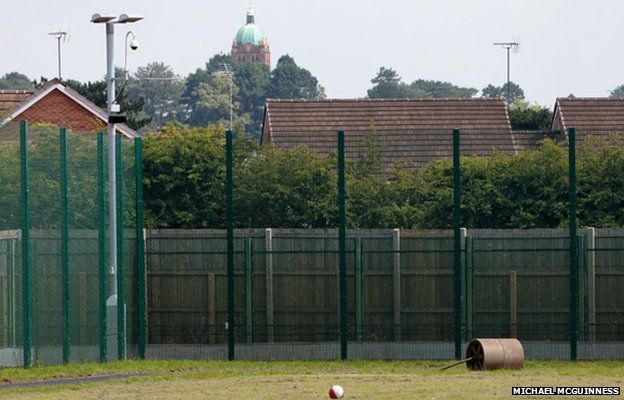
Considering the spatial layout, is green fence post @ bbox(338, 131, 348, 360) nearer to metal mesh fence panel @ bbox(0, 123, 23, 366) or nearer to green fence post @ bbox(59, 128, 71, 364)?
green fence post @ bbox(59, 128, 71, 364)

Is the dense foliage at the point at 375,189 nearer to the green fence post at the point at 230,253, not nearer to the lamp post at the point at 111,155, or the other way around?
the green fence post at the point at 230,253

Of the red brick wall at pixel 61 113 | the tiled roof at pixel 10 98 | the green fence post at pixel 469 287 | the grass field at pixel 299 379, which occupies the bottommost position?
the grass field at pixel 299 379

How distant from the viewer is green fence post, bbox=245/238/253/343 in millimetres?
23438

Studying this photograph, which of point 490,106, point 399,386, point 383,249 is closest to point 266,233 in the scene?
point 383,249

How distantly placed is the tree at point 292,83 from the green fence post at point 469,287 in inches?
6123

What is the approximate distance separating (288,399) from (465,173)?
1068 cm

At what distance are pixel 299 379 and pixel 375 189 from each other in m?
6.17

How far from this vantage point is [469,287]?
77.1 feet

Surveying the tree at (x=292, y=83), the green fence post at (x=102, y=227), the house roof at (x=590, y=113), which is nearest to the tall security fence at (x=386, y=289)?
the green fence post at (x=102, y=227)

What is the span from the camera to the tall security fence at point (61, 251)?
2077 cm

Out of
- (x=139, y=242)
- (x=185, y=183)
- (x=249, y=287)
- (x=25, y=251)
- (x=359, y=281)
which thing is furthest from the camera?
(x=185, y=183)

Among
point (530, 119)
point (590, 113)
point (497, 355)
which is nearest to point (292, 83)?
point (530, 119)

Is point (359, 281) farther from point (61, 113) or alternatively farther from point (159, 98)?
point (159, 98)

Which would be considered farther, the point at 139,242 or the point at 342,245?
the point at 139,242
